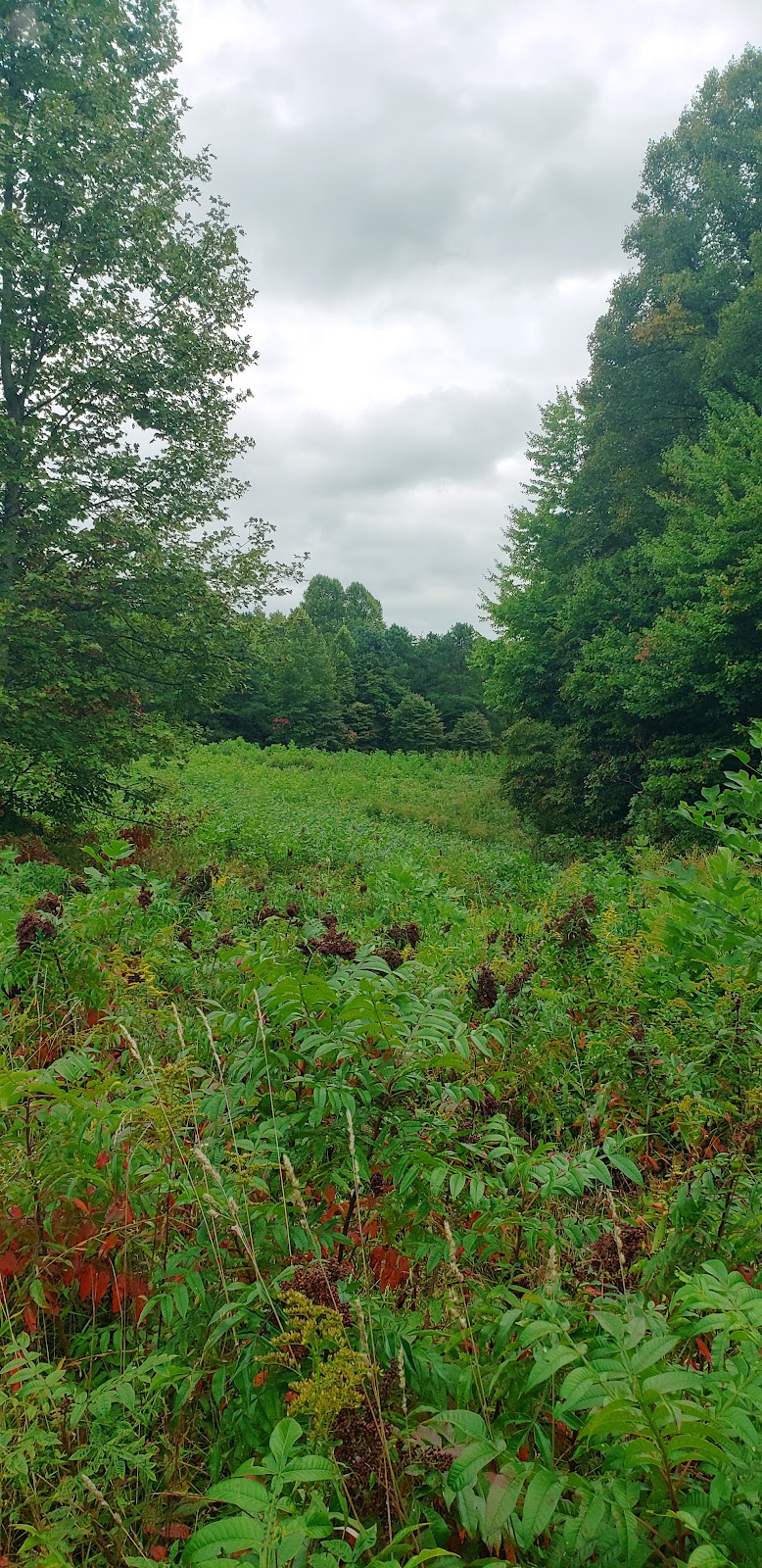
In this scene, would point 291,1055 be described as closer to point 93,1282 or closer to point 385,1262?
point 385,1262

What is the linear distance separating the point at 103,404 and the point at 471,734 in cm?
3286

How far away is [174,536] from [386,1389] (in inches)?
316

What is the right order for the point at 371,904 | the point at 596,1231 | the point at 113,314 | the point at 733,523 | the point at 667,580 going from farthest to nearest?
1. the point at 667,580
2. the point at 733,523
3. the point at 113,314
4. the point at 371,904
5. the point at 596,1231

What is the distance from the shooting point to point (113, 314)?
7422 millimetres

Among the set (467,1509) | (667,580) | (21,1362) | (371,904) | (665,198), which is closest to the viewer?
(467,1509)

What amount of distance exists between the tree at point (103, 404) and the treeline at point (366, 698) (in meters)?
21.6

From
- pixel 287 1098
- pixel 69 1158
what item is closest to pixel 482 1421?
pixel 287 1098

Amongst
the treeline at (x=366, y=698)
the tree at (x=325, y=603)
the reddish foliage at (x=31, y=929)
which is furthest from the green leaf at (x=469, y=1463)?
the tree at (x=325, y=603)

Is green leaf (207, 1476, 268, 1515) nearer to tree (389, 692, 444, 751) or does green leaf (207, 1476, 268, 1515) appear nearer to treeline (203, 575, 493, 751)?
treeline (203, 575, 493, 751)

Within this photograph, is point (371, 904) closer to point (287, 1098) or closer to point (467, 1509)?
point (287, 1098)

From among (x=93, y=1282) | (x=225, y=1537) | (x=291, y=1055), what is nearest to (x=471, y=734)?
(x=291, y=1055)

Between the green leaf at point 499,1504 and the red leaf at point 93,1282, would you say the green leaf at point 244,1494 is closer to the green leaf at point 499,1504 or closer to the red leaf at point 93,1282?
the green leaf at point 499,1504

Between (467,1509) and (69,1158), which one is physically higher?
(69,1158)

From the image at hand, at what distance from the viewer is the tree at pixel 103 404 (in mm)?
6898
